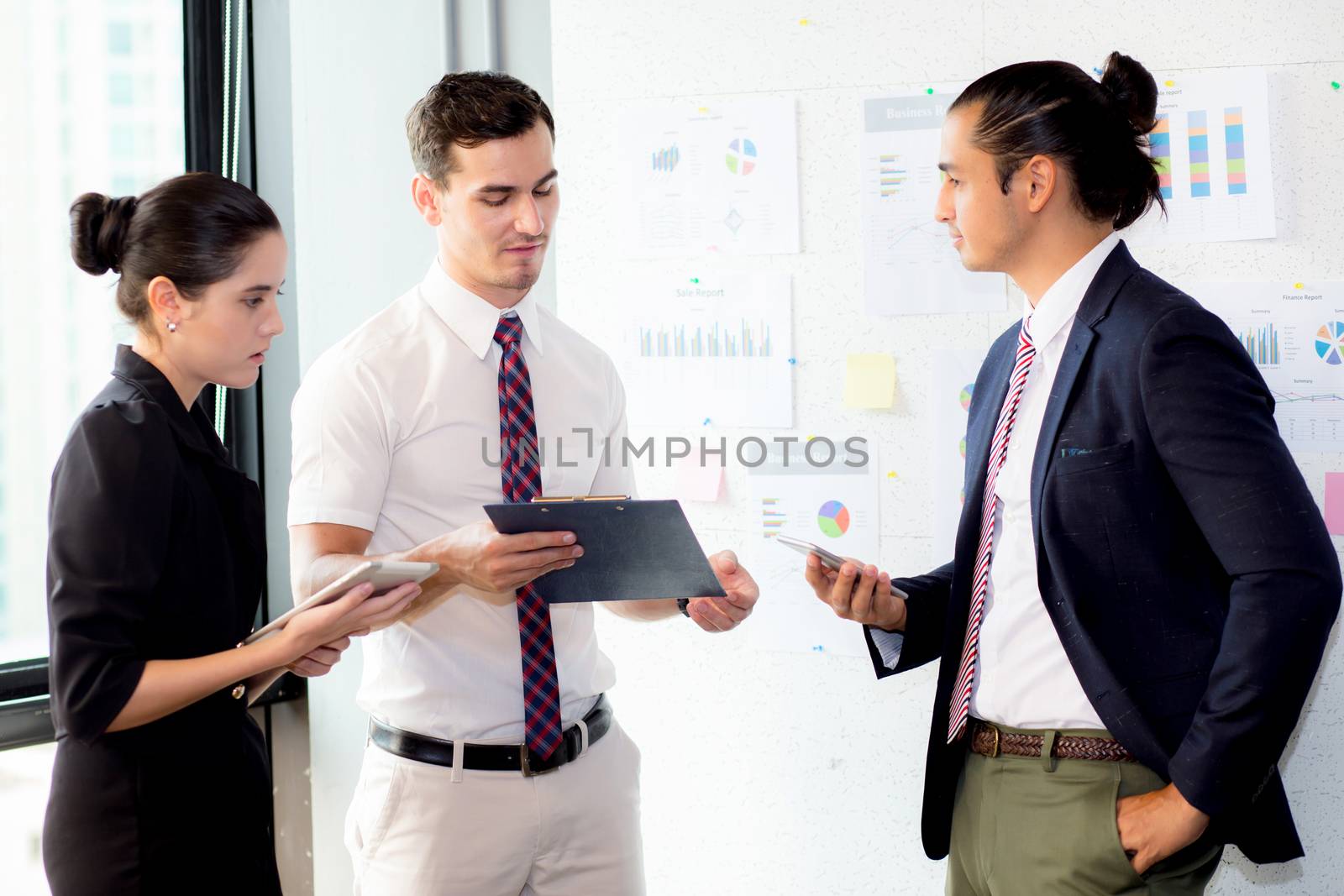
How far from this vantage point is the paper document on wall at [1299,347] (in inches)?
80.4

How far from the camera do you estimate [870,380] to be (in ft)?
7.45

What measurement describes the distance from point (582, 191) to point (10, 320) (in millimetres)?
1252

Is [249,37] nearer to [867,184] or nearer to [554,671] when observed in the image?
[867,184]

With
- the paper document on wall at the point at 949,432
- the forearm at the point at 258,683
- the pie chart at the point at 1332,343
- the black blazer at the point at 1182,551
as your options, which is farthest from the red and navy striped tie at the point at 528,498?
the pie chart at the point at 1332,343

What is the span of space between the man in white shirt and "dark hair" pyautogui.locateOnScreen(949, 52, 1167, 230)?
0.71m

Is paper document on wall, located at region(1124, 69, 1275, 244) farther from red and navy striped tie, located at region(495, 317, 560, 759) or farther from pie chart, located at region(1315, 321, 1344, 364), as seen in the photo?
red and navy striped tie, located at region(495, 317, 560, 759)

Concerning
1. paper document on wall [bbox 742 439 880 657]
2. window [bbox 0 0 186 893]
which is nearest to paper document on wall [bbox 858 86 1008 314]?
paper document on wall [bbox 742 439 880 657]

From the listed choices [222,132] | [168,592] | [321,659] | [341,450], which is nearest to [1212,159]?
[341,450]

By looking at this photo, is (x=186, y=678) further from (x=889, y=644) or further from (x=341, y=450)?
(x=889, y=644)

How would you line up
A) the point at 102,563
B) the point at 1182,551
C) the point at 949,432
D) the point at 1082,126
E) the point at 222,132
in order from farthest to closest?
the point at 222,132
the point at 949,432
the point at 1082,126
the point at 1182,551
the point at 102,563

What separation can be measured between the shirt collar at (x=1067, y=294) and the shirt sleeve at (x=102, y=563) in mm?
1182

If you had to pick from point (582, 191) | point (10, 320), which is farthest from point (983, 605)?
point (10, 320)

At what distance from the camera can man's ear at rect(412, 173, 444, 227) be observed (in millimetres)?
1772

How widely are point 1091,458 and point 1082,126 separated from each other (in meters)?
0.47
